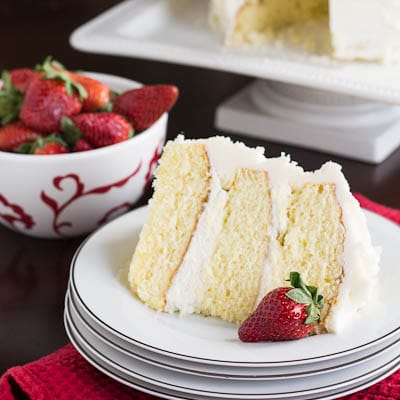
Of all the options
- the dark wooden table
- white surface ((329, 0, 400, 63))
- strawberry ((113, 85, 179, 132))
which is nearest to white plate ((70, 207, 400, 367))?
the dark wooden table

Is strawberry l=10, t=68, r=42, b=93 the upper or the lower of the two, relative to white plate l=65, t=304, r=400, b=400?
upper

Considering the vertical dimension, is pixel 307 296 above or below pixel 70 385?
above

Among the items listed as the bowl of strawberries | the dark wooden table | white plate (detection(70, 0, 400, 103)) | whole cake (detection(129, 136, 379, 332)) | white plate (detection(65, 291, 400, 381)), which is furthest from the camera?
white plate (detection(70, 0, 400, 103))

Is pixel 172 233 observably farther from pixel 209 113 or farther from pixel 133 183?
pixel 209 113

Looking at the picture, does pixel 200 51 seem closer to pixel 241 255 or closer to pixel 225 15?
pixel 225 15

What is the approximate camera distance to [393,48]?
158 cm

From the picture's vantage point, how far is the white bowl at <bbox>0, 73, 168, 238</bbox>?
124cm

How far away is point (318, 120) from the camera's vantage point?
63.5 inches

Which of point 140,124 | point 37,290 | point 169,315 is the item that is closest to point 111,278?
point 169,315

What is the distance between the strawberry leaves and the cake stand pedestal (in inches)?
A: 25.0

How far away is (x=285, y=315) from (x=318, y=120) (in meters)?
0.76

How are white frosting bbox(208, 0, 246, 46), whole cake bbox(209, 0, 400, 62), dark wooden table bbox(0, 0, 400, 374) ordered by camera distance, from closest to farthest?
dark wooden table bbox(0, 0, 400, 374) → whole cake bbox(209, 0, 400, 62) → white frosting bbox(208, 0, 246, 46)

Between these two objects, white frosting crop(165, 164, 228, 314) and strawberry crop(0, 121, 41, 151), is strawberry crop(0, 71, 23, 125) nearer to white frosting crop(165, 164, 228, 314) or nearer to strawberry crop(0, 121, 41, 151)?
strawberry crop(0, 121, 41, 151)

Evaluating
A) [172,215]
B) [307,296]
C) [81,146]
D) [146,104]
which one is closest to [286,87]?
[146,104]
